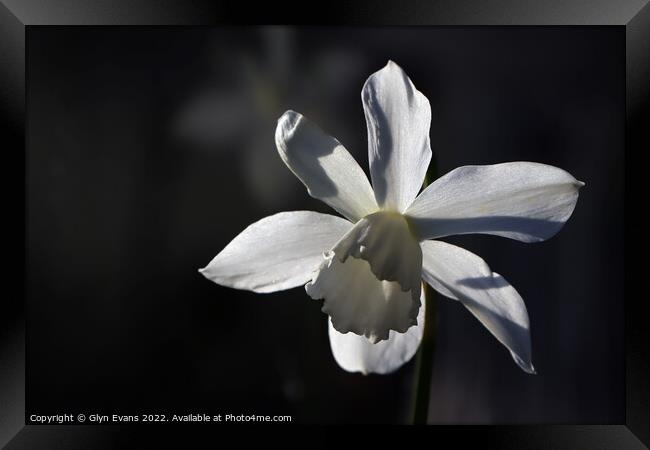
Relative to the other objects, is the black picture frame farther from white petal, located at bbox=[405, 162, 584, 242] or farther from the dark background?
white petal, located at bbox=[405, 162, 584, 242]

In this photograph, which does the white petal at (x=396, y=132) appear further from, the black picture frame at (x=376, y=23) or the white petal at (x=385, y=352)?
the black picture frame at (x=376, y=23)

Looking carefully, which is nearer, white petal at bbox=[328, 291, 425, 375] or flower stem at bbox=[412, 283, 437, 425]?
flower stem at bbox=[412, 283, 437, 425]

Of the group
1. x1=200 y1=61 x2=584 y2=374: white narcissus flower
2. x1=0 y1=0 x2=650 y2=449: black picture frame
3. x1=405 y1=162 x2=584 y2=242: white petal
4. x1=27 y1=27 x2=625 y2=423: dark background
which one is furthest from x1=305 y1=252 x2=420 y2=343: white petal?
x1=27 y1=27 x2=625 y2=423: dark background

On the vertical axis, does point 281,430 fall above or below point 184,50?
below

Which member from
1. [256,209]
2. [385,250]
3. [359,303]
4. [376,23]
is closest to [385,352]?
[359,303]

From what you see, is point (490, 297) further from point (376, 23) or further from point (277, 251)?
point (376, 23)

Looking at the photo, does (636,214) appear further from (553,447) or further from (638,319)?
(553,447)

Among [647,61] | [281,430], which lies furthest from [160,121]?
[647,61]
